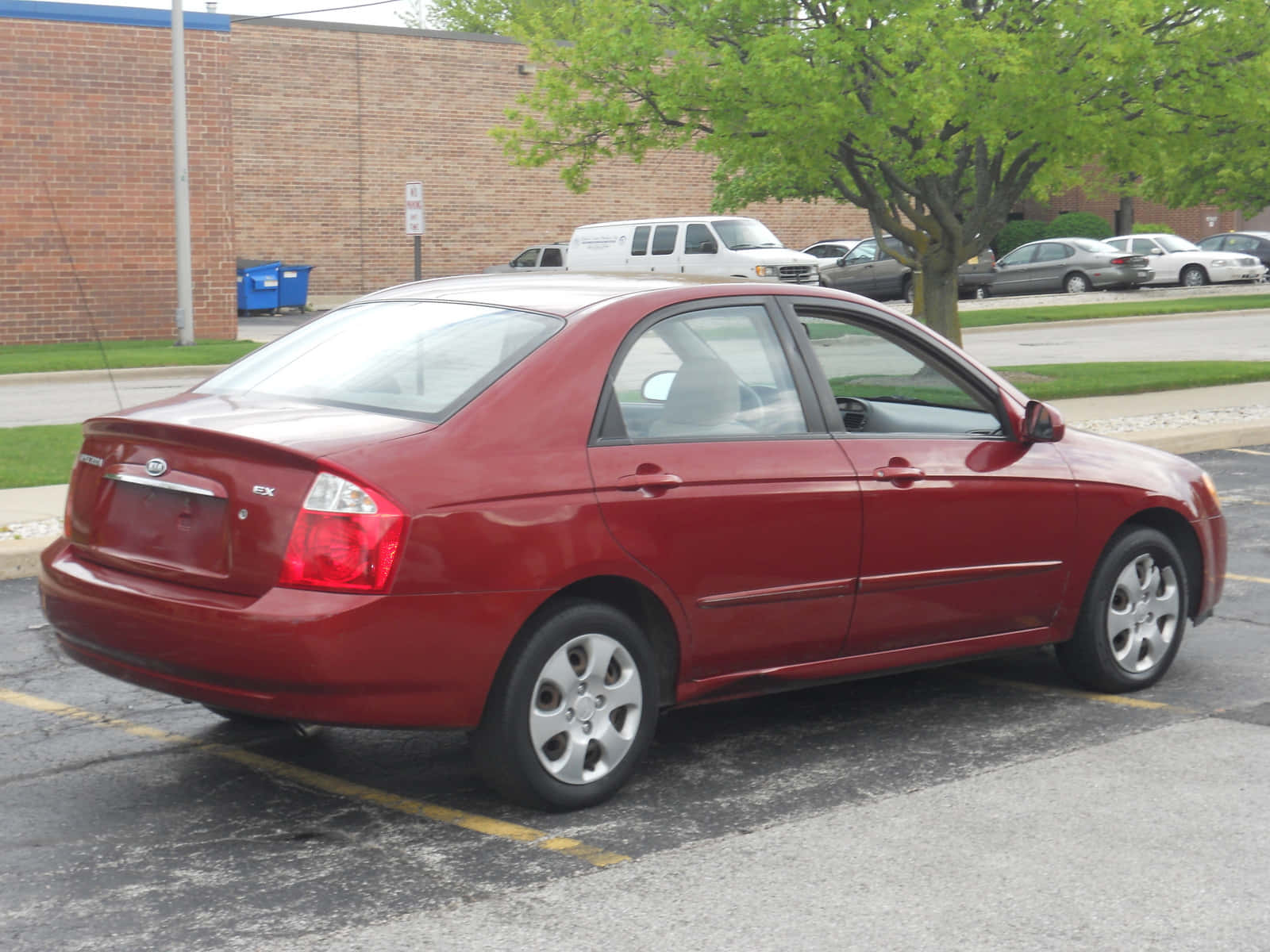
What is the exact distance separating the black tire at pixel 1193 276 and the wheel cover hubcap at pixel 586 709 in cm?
4121

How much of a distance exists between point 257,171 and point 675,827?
121ft

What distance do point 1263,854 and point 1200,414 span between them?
39.8 ft

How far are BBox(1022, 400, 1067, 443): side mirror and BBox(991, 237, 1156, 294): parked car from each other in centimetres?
3570

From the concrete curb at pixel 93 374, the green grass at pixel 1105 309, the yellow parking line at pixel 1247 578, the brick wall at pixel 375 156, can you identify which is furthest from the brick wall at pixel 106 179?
the yellow parking line at pixel 1247 578

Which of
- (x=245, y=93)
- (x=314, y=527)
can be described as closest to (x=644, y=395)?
(x=314, y=527)

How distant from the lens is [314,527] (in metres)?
4.63

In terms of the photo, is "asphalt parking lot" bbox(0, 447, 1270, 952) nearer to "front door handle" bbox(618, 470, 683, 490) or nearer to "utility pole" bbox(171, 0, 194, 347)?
"front door handle" bbox(618, 470, 683, 490)

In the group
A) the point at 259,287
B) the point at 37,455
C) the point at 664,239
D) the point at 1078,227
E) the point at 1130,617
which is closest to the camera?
the point at 1130,617

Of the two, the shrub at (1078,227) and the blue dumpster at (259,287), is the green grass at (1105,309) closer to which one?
the blue dumpster at (259,287)

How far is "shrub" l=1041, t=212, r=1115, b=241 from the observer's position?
5316 cm

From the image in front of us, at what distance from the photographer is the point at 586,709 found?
5.00 meters

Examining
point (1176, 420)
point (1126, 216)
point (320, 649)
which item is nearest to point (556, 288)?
point (320, 649)

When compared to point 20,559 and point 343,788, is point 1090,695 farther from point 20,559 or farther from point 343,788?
point 20,559

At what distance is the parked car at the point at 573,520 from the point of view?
4.67 metres
